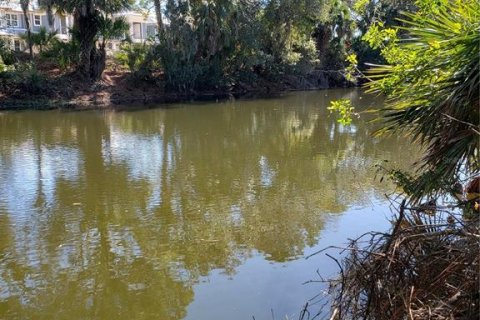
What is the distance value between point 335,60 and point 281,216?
32.6 m

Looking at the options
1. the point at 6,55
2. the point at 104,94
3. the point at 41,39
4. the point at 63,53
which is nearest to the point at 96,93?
the point at 104,94

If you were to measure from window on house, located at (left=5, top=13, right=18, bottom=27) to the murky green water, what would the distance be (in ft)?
78.7

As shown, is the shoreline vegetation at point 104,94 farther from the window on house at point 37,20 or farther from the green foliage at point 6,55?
the window on house at point 37,20

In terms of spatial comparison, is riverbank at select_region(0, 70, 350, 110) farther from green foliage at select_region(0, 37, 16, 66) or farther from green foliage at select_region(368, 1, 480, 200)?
green foliage at select_region(368, 1, 480, 200)

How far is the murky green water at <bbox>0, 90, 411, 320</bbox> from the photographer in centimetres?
537

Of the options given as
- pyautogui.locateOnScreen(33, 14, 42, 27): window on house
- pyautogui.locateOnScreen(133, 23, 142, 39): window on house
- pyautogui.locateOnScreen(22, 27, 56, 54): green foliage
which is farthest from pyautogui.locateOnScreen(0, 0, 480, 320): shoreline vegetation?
pyautogui.locateOnScreen(133, 23, 142, 39): window on house

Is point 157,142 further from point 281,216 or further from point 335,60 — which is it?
point 335,60

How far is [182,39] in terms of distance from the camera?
28.1 m

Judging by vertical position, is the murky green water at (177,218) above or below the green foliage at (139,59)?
below

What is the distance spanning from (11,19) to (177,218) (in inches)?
1370

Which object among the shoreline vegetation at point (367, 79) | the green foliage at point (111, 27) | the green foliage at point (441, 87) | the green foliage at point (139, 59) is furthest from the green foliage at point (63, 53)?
the green foliage at point (441, 87)

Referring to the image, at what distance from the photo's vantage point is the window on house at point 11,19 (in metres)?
36.7

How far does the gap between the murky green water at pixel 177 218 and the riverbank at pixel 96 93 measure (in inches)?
373

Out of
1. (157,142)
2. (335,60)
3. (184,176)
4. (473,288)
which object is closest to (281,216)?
(184,176)
